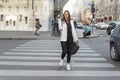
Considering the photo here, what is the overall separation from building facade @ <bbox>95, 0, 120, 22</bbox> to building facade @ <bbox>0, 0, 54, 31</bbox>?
43713 mm

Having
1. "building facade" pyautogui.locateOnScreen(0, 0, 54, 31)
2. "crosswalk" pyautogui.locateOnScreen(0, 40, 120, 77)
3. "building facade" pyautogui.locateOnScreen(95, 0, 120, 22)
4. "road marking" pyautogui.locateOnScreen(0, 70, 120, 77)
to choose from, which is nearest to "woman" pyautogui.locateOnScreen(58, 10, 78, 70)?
"crosswalk" pyautogui.locateOnScreen(0, 40, 120, 77)

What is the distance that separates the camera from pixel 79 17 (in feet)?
545

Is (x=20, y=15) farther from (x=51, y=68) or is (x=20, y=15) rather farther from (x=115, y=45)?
(x=51, y=68)

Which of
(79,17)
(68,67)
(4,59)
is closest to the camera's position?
(68,67)

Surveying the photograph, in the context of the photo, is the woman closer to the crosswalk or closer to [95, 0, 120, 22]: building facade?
the crosswalk

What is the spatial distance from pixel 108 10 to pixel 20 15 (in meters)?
63.6

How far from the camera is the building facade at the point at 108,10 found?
101250 millimetres

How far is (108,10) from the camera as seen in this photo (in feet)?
363

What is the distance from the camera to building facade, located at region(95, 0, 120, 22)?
101250 millimetres

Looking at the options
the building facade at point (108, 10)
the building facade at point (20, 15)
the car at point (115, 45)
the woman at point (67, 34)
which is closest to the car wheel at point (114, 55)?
the car at point (115, 45)

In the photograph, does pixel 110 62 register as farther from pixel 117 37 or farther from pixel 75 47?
pixel 75 47

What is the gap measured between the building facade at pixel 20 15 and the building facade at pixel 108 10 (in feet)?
143

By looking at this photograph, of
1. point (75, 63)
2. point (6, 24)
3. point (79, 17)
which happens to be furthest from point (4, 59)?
point (79, 17)

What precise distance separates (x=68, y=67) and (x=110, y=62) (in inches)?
92.0
